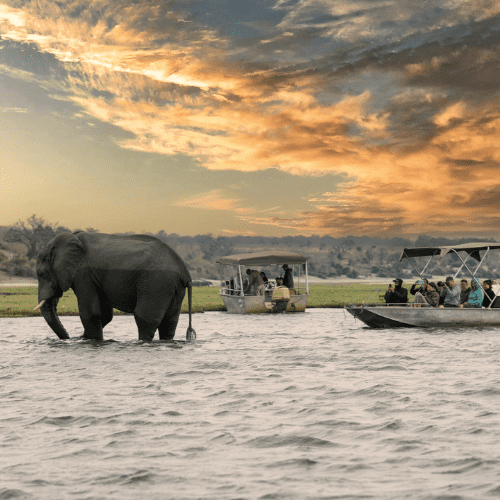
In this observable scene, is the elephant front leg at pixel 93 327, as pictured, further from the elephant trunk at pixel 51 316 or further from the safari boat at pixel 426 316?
the safari boat at pixel 426 316

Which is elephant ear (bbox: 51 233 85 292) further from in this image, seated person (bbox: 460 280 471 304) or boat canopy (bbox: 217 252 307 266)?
boat canopy (bbox: 217 252 307 266)

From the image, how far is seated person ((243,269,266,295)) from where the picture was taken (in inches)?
1276

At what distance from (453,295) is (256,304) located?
454 inches

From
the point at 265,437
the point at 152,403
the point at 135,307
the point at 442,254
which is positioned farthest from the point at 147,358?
the point at 442,254

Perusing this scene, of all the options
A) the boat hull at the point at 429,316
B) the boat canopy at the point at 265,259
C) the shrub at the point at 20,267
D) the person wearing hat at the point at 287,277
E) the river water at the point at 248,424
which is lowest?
the river water at the point at 248,424

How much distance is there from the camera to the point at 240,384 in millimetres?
10562

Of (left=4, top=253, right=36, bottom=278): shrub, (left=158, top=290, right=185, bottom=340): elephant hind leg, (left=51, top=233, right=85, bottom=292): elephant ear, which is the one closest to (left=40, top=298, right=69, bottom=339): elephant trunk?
(left=51, top=233, right=85, bottom=292): elephant ear

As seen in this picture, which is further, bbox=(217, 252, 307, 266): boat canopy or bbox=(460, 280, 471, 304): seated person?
bbox=(217, 252, 307, 266): boat canopy

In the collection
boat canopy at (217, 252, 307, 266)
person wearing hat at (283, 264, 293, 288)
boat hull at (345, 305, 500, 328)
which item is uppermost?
boat canopy at (217, 252, 307, 266)

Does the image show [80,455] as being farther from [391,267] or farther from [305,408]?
[391,267]

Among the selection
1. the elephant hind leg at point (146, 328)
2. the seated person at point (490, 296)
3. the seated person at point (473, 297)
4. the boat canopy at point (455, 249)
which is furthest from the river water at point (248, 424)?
the boat canopy at point (455, 249)

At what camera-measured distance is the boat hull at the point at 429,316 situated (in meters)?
21.4

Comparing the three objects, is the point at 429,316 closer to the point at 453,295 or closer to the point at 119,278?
the point at 453,295

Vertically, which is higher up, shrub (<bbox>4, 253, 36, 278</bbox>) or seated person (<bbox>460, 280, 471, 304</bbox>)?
shrub (<bbox>4, 253, 36, 278</bbox>)
